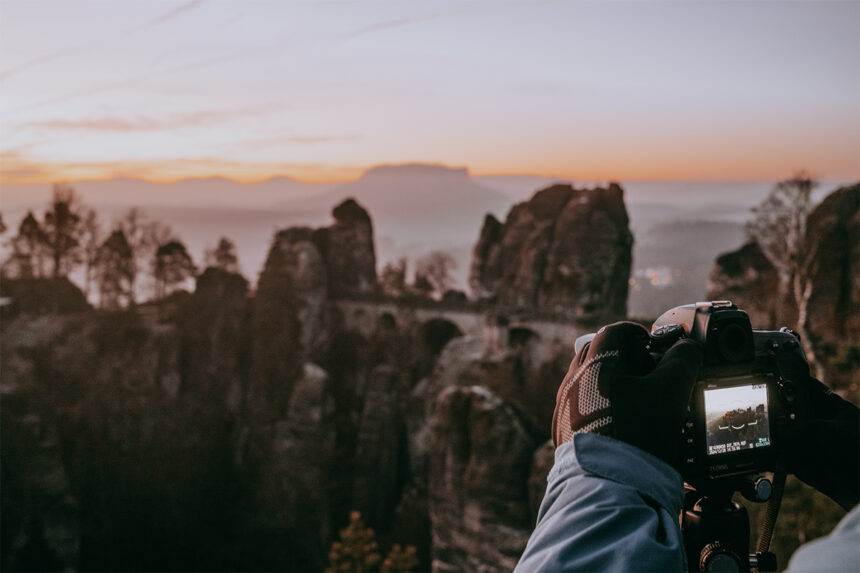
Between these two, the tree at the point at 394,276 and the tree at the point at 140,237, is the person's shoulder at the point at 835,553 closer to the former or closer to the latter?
the tree at the point at 140,237

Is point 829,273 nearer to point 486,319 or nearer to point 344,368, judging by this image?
point 486,319

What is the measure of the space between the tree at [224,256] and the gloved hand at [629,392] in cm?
2972

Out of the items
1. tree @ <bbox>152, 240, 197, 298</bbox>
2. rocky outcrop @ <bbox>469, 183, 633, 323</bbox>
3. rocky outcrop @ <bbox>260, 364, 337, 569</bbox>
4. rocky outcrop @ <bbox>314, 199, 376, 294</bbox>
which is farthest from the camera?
rocky outcrop @ <bbox>314, 199, 376, 294</bbox>

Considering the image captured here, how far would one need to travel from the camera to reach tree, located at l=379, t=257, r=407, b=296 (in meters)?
37.5

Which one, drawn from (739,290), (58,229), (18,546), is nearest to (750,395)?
(739,290)

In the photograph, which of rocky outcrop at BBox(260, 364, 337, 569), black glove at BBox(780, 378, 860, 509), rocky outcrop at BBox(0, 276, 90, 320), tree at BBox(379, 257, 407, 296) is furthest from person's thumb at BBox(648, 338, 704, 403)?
tree at BBox(379, 257, 407, 296)

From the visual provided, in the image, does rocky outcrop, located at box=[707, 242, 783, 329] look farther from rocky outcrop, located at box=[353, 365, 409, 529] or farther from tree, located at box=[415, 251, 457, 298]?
tree, located at box=[415, 251, 457, 298]

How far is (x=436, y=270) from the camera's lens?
38.8 meters

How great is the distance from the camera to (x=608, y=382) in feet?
4.72

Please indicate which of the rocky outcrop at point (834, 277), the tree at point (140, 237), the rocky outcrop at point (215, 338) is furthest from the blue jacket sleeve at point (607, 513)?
the tree at point (140, 237)

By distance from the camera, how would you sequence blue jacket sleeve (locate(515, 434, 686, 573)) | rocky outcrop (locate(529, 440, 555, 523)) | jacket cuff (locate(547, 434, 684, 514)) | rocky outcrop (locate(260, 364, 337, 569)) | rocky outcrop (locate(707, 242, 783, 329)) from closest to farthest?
blue jacket sleeve (locate(515, 434, 686, 573)), jacket cuff (locate(547, 434, 684, 514)), rocky outcrop (locate(529, 440, 555, 523)), rocky outcrop (locate(707, 242, 783, 329)), rocky outcrop (locate(260, 364, 337, 569))

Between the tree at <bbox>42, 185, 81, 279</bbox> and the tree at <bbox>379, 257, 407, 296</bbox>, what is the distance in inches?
625

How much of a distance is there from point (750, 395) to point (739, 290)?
72.7ft

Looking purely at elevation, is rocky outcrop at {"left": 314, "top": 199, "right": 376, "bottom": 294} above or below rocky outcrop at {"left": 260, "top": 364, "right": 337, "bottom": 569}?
above
